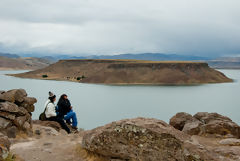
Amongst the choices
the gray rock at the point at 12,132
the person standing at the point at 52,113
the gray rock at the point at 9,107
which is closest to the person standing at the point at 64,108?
the person standing at the point at 52,113

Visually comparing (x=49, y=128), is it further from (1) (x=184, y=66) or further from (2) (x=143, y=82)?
(1) (x=184, y=66)

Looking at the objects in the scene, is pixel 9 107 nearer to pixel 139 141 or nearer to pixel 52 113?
pixel 52 113

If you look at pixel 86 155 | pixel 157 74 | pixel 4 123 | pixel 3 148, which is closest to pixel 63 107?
pixel 4 123

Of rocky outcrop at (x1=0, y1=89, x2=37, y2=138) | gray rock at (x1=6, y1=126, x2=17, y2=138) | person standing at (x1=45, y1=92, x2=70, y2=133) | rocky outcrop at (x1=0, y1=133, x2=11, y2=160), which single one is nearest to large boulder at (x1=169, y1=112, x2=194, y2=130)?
person standing at (x1=45, y1=92, x2=70, y2=133)

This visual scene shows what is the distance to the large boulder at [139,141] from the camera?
8.52 metres

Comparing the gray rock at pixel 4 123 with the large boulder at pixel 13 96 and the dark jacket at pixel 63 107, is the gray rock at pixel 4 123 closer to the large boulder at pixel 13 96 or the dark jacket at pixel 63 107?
the large boulder at pixel 13 96

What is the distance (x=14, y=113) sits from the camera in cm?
1445

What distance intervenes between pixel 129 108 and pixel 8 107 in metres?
33.5

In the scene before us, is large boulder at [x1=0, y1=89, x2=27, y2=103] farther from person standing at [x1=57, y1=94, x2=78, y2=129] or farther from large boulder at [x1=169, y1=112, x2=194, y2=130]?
large boulder at [x1=169, y1=112, x2=194, y2=130]

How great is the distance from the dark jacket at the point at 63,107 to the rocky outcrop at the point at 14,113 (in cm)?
210

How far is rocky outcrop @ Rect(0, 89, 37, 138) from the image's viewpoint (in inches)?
545

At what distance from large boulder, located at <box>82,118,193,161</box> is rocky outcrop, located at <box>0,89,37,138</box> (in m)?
6.75

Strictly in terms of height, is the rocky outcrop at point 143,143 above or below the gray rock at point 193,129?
above

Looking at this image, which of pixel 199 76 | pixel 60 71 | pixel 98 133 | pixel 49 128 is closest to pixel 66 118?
pixel 49 128
